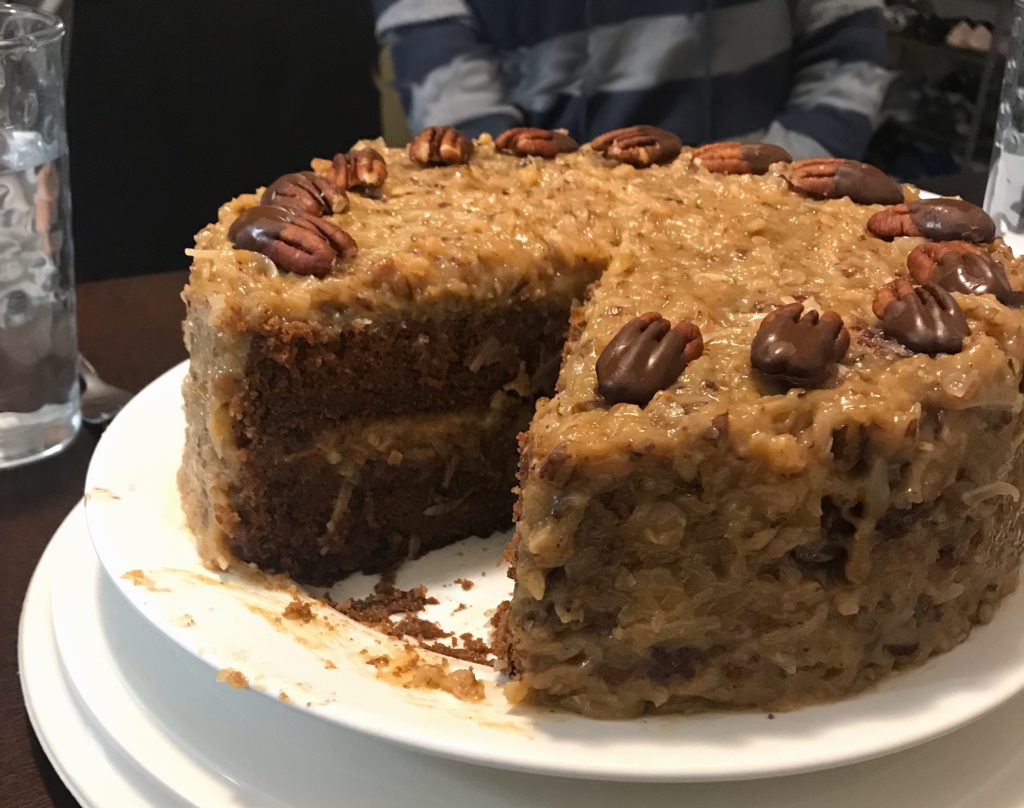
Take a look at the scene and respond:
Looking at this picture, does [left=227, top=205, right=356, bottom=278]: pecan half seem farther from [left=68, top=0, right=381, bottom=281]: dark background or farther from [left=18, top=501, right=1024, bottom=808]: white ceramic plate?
[left=68, top=0, right=381, bottom=281]: dark background

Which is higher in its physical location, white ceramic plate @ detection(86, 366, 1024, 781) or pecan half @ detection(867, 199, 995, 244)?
pecan half @ detection(867, 199, 995, 244)

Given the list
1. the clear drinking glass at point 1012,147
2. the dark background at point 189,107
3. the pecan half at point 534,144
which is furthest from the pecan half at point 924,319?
the dark background at point 189,107

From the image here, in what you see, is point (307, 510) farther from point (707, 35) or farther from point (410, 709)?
point (707, 35)

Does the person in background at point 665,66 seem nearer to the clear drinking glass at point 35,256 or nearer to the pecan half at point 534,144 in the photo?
the pecan half at point 534,144

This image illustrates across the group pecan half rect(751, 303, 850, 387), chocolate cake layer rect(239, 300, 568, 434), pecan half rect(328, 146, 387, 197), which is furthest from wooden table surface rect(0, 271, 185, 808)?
pecan half rect(751, 303, 850, 387)

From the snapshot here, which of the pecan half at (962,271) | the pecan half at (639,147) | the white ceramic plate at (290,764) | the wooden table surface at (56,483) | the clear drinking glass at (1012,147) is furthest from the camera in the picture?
the clear drinking glass at (1012,147)

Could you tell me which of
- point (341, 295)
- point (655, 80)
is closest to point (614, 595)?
point (341, 295)

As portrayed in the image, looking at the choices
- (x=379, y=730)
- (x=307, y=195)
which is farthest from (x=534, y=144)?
(x=379, y=730)
